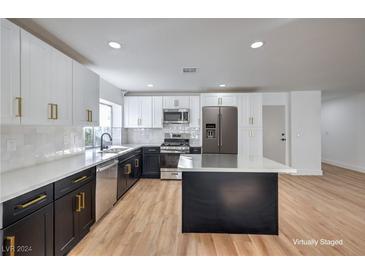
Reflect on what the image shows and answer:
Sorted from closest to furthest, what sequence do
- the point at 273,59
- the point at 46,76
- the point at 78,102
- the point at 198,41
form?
the point at 46,76 → the point at 198,41 → the point at 78,102 → the point at 273,59

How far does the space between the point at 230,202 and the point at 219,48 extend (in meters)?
2.01

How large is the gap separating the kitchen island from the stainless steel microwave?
9.08 ft

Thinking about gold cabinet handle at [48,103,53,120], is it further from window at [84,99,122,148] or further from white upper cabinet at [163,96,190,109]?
white upper cabinet at [163,96,190,109]

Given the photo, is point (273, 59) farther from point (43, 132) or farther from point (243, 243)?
point (43, 132)

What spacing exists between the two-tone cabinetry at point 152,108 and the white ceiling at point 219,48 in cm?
98

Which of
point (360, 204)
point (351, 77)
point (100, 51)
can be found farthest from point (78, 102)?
point (351, 77)

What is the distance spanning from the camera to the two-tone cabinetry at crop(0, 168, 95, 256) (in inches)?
47.6

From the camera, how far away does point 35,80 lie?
1.71 m

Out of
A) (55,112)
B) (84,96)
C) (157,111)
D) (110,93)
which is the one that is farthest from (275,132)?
(55,112)

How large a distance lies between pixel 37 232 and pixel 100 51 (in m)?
2.24

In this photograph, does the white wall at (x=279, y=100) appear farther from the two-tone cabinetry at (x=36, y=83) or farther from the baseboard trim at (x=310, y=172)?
the two-tone cabinetry at (x=36, y=83)

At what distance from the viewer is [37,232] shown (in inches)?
55.2

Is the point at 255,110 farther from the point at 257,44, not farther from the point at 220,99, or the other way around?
the point at 257,44

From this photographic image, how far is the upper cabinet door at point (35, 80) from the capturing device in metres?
1.60
